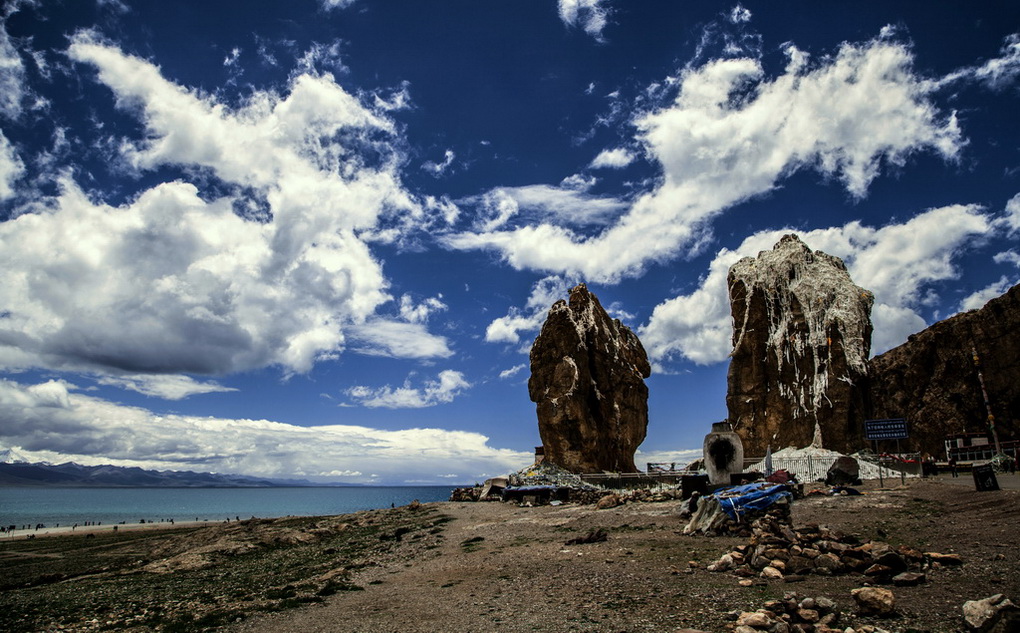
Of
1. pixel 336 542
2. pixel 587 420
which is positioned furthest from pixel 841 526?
pixel 587 420

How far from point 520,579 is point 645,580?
303 centimetres

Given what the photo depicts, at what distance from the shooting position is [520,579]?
13.6 m

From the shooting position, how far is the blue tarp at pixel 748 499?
1620 centimetres

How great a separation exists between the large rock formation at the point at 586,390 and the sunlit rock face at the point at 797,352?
42.8 ft

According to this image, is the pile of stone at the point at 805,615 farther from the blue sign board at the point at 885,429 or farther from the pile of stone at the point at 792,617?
the blue sign board at the point at 885,429

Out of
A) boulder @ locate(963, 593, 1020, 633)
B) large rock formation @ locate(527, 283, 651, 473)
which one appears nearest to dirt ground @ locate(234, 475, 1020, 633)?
boulder @ locate(963, 593, 1020, 633)

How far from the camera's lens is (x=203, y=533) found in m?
34.2

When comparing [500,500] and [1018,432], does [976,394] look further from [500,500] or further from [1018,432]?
[500,500]

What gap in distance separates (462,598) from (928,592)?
27.6 ft

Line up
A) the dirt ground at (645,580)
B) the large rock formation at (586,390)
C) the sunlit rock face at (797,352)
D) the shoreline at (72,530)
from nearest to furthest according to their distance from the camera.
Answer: the dirt ground at (645,580), the shoreline at (72,530), the large rock formation at (586,390), the sunlit rock face at (797,352)

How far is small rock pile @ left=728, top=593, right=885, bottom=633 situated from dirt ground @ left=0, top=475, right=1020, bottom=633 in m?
0.22

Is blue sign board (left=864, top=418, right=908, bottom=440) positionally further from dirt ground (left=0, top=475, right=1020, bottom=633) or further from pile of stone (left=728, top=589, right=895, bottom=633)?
pile of stone (left=728, top=589, right=895, bottom=633)

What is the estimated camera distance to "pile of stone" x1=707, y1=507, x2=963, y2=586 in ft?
33.7

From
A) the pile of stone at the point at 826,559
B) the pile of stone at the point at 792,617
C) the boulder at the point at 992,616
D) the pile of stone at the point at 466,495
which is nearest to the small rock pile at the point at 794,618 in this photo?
the pile of stone at the point at 792,617
